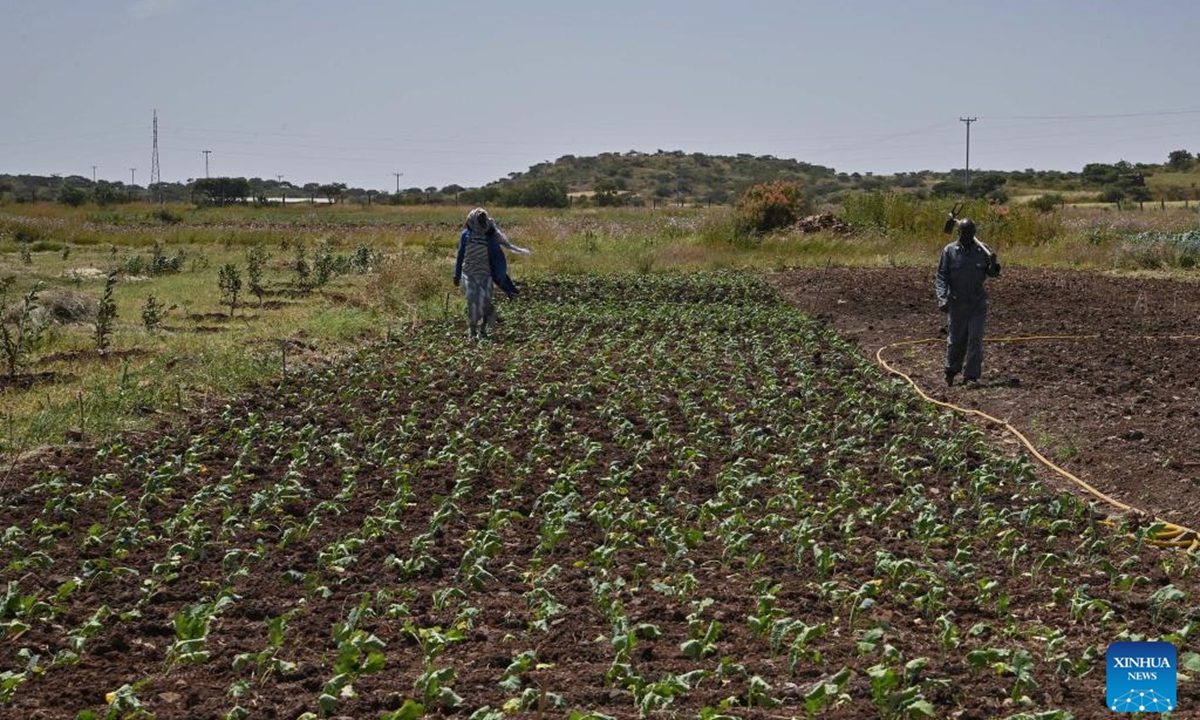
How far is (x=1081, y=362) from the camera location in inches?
558

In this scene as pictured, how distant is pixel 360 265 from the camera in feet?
96.2

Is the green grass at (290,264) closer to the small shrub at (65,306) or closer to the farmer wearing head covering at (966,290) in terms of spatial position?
the small shrub at (65,306)

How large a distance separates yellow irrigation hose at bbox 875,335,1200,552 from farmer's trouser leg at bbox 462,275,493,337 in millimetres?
4929

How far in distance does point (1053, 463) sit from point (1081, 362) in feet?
16.3

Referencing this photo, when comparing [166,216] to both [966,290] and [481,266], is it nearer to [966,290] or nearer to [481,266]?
[481,266]

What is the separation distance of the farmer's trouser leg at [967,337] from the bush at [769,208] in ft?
72.7

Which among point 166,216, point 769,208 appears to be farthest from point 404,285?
point 166,216

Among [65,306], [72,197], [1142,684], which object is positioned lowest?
[1142,684]

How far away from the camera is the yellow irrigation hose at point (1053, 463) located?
7375mm

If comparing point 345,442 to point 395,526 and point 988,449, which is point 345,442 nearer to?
point 395,526

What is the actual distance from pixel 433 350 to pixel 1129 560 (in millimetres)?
10030

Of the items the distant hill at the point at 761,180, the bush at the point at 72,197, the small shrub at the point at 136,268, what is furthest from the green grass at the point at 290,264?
the distant hill at the point at 761,180

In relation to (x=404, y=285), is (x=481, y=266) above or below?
above

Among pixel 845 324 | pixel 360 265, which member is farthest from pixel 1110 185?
pixel 845 324
